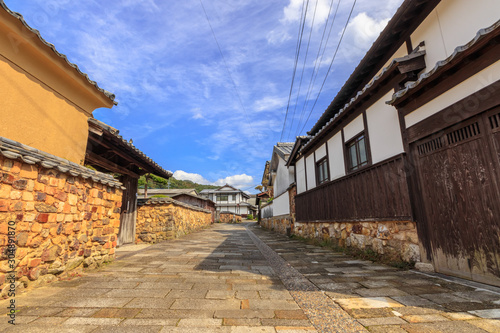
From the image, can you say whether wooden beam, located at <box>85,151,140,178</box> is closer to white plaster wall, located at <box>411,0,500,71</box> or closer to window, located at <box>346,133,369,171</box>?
window, located at <box>346,133,369,171</box>

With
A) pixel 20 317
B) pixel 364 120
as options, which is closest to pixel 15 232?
pixel 20 317

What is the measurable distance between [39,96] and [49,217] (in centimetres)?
269

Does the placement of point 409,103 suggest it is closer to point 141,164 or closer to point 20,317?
point 20,317

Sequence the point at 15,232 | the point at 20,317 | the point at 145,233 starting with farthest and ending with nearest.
A: the point at 145,233
the point at 15,232
the point at 20,317

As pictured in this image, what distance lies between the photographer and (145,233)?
964cm

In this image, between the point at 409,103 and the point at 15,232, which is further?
the point at 409,103

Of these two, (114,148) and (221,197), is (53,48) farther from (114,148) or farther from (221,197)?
(221,197)

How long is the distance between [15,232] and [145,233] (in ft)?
22.6

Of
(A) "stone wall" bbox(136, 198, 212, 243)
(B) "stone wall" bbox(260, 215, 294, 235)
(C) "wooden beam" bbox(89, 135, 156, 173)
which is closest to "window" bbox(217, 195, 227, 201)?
(B) "stone wall" bbox(260, 215, 294, 235)

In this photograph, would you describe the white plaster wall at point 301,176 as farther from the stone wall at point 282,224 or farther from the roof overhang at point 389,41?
the roof overhang at point 389,41

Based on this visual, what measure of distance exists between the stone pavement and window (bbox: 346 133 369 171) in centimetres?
314

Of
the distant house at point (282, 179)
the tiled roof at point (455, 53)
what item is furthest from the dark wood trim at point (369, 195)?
the distant house at point (282, 179)

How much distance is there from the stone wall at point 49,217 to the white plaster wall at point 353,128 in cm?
677

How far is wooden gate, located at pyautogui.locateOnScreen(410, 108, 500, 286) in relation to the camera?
3.38 m
